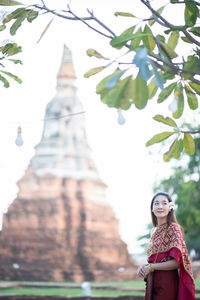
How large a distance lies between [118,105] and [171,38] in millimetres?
1059

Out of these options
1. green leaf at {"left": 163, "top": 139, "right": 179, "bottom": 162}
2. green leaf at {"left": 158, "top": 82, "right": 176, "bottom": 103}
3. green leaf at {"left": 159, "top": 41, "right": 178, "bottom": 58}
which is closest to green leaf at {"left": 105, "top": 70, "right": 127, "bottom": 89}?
green leaf at {"left": 159, "top": 41, "right": 178, "bottom": 58}

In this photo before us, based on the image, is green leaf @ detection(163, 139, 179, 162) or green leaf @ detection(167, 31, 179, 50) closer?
green leaf @ detection(167, 31, 179, 50)

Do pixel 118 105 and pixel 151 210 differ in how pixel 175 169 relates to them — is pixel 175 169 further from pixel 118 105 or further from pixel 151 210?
pixel 118 105

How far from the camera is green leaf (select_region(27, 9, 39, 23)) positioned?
2.70 meters

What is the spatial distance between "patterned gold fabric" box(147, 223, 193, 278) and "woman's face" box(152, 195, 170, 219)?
2.7 inches

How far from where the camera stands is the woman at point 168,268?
2.63 meters

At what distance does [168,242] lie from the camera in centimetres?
273

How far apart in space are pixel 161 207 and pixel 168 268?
39 cm

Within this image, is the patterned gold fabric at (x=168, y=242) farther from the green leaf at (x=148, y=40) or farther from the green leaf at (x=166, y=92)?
the green leaf at (x=148, y=40)

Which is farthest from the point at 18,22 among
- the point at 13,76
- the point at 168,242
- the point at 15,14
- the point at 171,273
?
the point at 171,273

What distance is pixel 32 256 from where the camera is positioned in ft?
62.1

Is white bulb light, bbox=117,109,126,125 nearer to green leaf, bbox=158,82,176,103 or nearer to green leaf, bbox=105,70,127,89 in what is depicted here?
green leaf, bbox=158,82,176,103

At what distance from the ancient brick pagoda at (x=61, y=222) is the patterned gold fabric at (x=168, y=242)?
16.0 meters

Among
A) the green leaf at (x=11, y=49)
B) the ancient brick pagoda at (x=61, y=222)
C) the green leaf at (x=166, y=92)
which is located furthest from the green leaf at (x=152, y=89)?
the ancient brick pagoda at (x=61, y=222)
